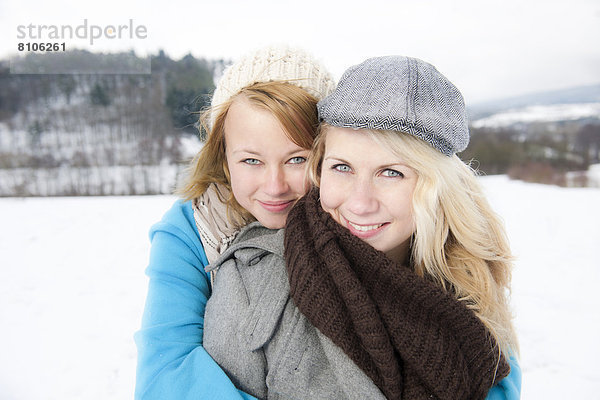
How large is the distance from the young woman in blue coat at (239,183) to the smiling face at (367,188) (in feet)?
1.04

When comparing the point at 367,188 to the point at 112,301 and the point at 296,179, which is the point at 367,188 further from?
the point at 112,301

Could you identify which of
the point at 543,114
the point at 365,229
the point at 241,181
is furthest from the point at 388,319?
the point at 543,114

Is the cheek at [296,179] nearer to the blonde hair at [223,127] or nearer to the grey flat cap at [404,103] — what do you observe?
the blonde hair at [223,127]

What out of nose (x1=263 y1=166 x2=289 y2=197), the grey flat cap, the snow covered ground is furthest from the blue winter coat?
the snow covered ground

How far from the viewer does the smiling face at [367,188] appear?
147 centimetres

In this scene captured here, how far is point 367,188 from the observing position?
1.47m

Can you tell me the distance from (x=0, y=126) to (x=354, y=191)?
50541 millimetres

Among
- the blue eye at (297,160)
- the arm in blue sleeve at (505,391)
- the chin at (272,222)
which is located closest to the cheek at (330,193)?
the blue eye at (297,160)

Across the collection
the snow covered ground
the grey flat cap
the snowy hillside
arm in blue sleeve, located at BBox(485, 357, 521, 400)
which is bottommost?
the snow covered ground

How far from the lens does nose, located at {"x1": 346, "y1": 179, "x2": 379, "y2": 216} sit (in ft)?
4.81

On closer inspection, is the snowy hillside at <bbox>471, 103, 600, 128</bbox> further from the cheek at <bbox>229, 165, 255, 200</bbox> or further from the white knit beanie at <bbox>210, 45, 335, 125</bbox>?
the cheek at <bbox>229, 165, 255, 200</bbox>

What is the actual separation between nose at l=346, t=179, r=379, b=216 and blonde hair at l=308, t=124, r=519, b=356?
0.16m

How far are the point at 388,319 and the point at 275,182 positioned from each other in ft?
2.65

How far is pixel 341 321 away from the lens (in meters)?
1.39
